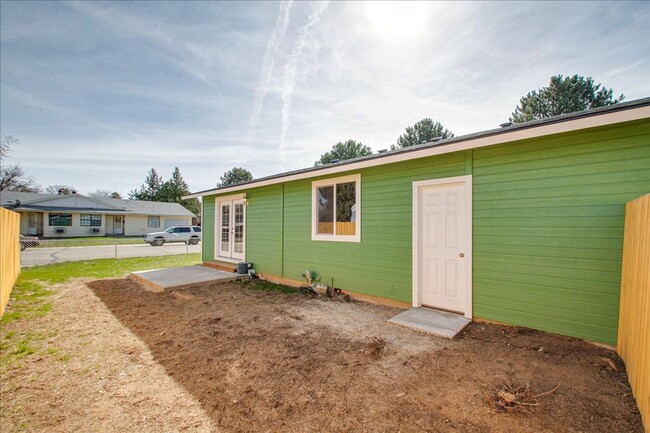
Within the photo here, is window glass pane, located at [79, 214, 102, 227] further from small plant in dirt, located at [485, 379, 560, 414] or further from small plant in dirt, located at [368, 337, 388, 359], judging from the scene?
small plant in dirt, located at [485, 379, 560, 414]

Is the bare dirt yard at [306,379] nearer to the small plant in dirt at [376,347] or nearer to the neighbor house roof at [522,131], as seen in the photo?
the small plant in dirt at [376,347]

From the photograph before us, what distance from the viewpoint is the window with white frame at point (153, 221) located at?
99.9 feet

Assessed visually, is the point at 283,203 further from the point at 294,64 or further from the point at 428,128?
the point at 428,128

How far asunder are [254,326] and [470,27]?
7.46m

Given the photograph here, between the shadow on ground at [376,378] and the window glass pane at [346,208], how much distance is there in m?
2.32

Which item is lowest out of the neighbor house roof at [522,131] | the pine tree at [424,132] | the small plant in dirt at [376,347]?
the small plant in dirt at [376,347]

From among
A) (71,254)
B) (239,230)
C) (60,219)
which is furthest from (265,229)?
(60,219)

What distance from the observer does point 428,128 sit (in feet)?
76.4

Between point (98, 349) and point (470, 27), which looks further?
point (470, 27)

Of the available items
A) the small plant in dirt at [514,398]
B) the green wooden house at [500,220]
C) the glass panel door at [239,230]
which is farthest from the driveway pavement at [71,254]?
the small plant in dirt at [514,398]

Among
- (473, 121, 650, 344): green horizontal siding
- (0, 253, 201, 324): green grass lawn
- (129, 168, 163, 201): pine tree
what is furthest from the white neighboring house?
(473, 121, 650, 344): green horizontal siding

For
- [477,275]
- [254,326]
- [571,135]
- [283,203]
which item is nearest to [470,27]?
[571,135]

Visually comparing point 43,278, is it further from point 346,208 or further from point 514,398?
point 514,398

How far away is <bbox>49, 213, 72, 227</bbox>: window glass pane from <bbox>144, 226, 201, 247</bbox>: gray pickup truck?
1066 cm
